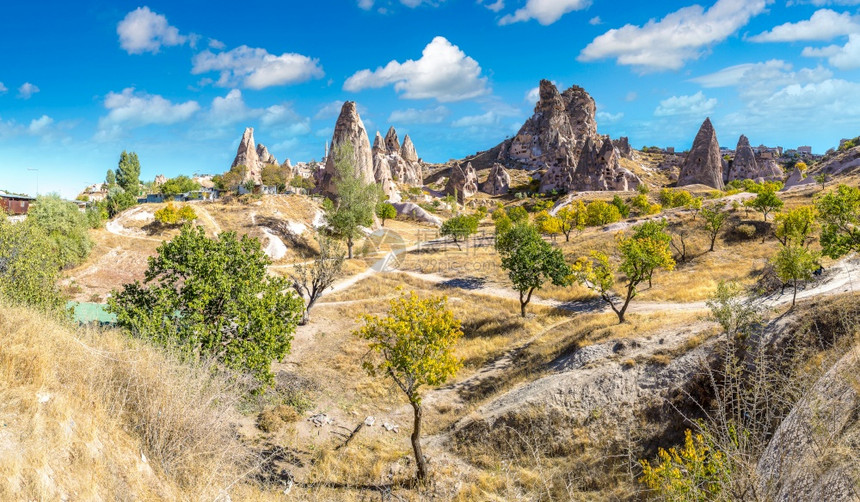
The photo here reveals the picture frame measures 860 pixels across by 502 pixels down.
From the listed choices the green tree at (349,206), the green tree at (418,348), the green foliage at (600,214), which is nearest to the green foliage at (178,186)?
the green tree at (349,206)

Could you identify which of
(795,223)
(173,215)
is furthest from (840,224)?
(173,215)

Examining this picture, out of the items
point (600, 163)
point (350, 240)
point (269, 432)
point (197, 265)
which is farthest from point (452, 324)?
point (600, 163)

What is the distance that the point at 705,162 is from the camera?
97812 millimetres

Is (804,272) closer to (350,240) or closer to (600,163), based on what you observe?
(350,240)

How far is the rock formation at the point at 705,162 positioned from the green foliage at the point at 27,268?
374 ft

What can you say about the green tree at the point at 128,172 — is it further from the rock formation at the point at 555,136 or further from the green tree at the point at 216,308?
the rock formation at the point at 555,136

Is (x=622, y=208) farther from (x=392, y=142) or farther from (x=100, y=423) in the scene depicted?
(x=392, y=142)

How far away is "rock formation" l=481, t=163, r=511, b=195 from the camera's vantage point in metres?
124

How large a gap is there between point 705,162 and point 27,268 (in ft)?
384

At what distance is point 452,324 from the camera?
14.5 m

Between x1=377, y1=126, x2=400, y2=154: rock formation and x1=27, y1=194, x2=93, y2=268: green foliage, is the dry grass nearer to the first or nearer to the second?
x1=27, y1=194, x2=93, y2=268: green foliage

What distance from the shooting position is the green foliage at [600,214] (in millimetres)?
61906

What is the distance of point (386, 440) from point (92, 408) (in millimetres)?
11389

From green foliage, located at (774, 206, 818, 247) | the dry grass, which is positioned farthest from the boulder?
the dry grass
